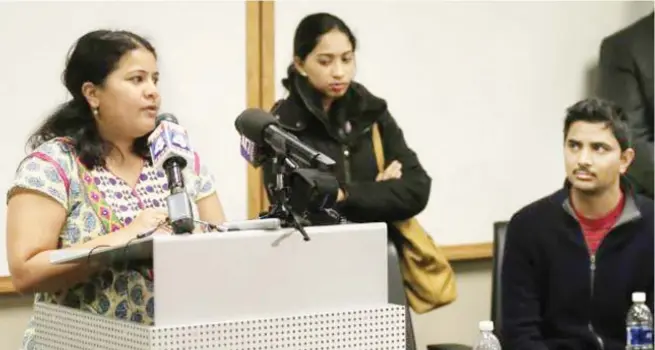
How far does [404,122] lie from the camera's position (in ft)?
13.1

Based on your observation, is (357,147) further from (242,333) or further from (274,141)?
(242,333)

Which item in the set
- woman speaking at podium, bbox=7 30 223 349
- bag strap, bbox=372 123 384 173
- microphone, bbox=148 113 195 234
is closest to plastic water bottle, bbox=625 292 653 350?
bag strap, bbox=372 123 384 173

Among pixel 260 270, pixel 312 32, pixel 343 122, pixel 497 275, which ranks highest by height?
pixel 312 32

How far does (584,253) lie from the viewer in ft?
10.2

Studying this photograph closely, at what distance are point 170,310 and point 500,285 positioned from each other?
68.0 inches

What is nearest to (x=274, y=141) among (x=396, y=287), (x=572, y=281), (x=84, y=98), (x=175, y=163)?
(x=175, y=163)

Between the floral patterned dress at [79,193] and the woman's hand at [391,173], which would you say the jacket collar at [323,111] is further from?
the floral patterned dress at [79,193]

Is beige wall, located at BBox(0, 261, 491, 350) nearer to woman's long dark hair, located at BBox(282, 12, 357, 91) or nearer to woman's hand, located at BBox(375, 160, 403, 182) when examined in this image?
woman's hand, located at BBox(375, 160, 403, 182)

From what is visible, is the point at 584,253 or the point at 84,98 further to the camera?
the point at 584,253

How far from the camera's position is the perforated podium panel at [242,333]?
1626mm

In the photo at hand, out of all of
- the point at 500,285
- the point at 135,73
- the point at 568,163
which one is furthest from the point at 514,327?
the point at 135,73

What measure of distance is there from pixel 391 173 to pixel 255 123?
58.0 inches

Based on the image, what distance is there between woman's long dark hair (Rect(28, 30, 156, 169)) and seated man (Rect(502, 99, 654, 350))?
1.31 meters

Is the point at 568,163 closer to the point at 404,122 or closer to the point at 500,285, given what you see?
the point at 500,285
